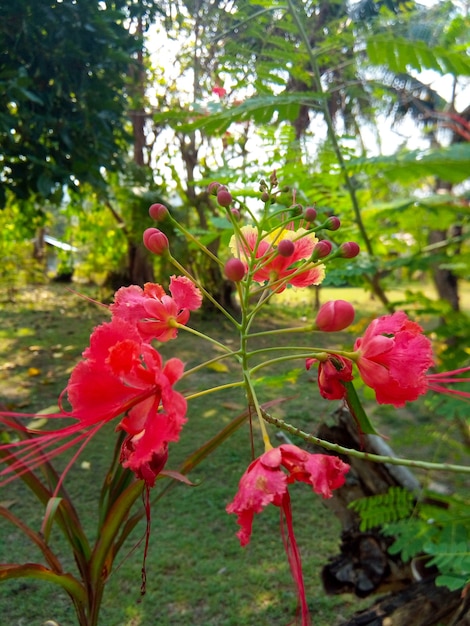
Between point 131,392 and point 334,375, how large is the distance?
22 centimetres

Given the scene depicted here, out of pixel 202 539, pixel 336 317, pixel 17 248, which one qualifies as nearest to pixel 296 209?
pixel 336 317

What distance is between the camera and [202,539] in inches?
87.6

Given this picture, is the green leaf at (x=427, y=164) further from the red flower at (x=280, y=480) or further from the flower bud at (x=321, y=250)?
the red flower at (x=280, y=480)

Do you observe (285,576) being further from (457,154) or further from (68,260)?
(68,260)

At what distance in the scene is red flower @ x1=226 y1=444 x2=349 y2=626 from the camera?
487 millimetres

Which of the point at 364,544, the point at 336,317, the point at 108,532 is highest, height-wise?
the point at 336,317

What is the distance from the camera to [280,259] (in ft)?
2.10

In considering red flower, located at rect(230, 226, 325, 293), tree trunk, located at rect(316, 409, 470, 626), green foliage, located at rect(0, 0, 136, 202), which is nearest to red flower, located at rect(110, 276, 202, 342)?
red flower, located at rect(230, 226, 325, 293)

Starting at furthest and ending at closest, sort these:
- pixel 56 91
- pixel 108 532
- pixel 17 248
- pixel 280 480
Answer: pixel 17 248 < pixel 56 91 < pixel 108 532 < pixel 280 480

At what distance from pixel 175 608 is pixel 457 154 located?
1.59 metres

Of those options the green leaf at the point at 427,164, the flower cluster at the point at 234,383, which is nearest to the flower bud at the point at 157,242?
the flower cluster at the point at 234,383

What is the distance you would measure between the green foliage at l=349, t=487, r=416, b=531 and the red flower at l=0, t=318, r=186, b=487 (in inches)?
46.9

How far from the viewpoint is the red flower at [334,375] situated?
578 millimetres

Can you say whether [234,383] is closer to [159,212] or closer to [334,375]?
[334,375]
